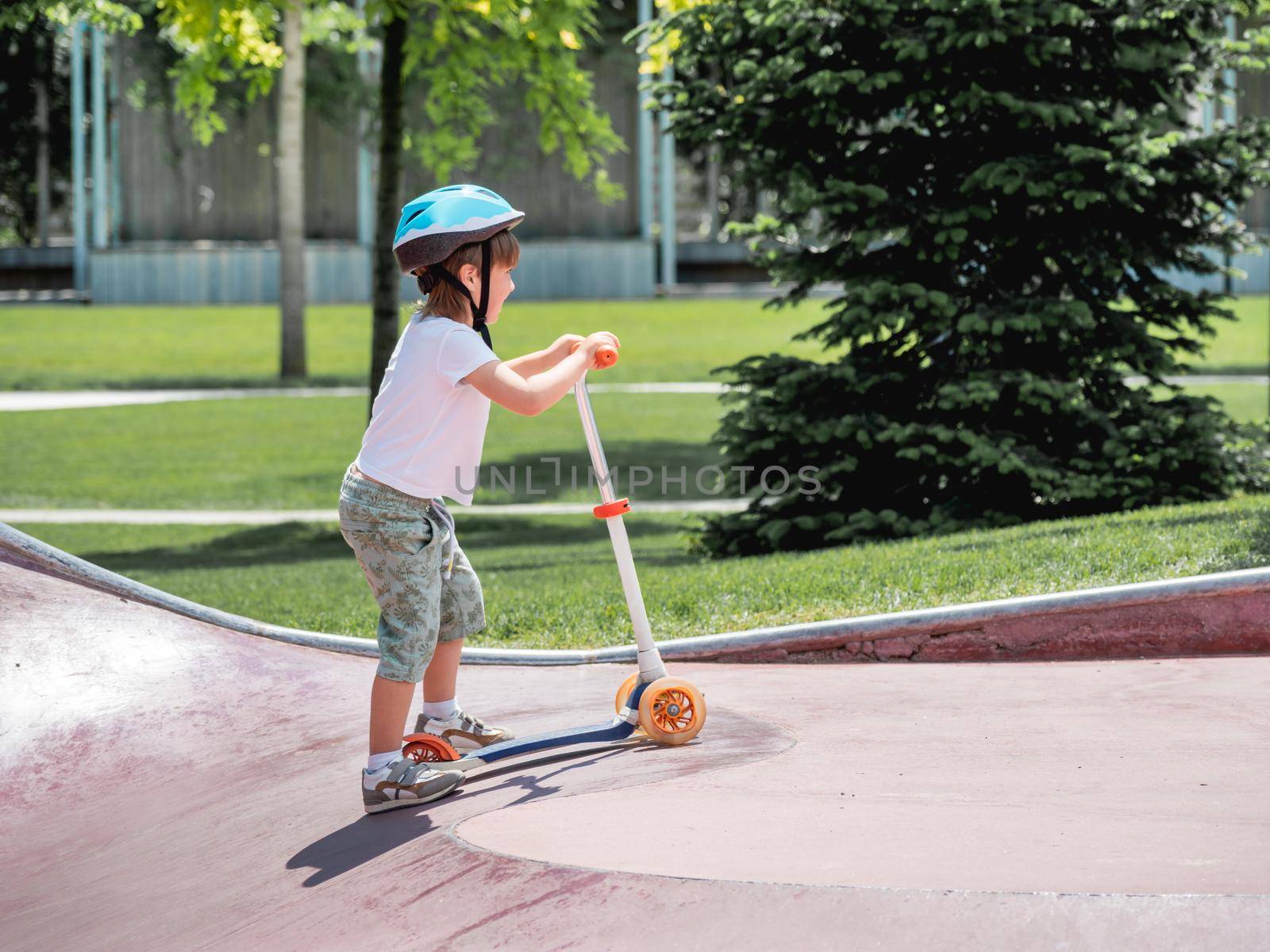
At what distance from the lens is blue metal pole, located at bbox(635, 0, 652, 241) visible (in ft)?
131

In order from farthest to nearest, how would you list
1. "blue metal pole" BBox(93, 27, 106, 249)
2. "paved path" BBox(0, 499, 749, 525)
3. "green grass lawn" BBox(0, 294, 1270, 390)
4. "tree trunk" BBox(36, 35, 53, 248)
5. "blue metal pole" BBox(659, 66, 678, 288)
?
"tree trunk" BBox(36, 35, 53, 248)
"blue metal pole" BBox(659, 66, 678, 288)
"blue metal pole" BBox(93, 27, 106, 249)
"green grass lawn" BBox(0, 294, 1270, 390)
"paved path" BBox(0, 499, 749, 525)

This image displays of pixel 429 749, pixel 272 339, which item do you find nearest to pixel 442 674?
pixel 429 749

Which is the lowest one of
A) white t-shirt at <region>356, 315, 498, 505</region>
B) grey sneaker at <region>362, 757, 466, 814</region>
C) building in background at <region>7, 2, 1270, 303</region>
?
grey sneaker at <region>362, 757, 466, 814</region>

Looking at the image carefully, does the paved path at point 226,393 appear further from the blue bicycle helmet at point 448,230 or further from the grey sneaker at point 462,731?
the blue bicycle helmet at point 448,230

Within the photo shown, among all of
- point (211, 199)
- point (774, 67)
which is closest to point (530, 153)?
point (211, 199)

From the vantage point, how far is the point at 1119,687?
5578 millimetres

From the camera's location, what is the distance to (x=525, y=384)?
4305mm

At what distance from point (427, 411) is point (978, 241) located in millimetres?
7009

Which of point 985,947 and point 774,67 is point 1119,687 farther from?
point 774,67

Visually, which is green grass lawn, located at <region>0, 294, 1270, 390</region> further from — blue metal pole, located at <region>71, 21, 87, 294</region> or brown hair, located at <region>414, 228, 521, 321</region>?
brown hair, located at <region>414, 228, 521, 321</region>

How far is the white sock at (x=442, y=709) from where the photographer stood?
490 cm

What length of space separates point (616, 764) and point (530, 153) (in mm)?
38229

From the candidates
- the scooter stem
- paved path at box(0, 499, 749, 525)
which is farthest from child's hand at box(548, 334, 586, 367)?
paved path at box(0, 499, 749, 525)

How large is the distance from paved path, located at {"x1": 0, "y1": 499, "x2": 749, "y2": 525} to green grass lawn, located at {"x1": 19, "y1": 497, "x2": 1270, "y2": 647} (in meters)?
2.37
